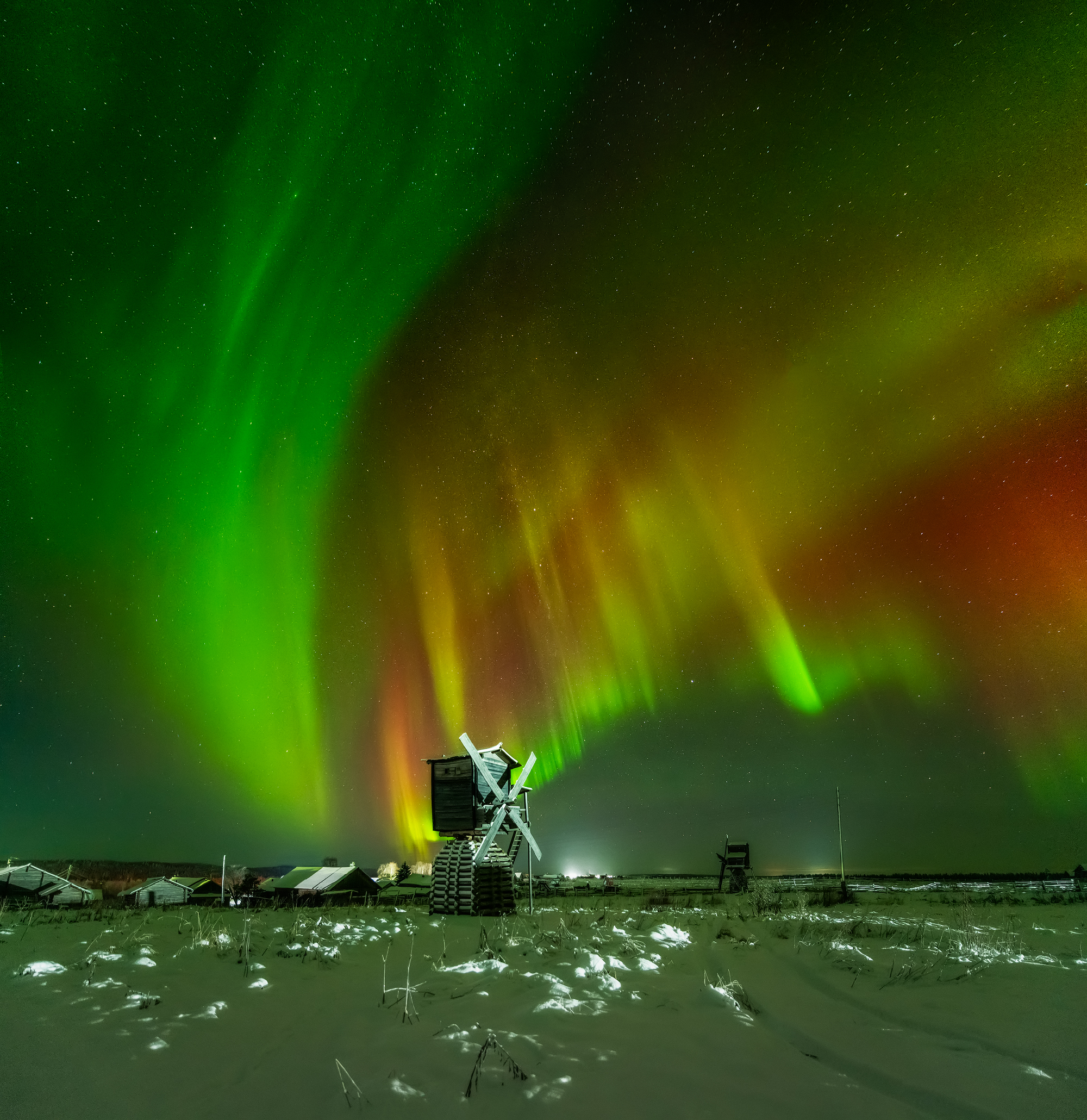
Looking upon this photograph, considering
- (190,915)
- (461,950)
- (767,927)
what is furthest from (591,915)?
(190,915)

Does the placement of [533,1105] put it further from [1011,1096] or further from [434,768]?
[434,768]

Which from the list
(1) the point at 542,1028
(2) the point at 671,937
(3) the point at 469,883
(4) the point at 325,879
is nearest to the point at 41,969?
(1) the point at 542,1028

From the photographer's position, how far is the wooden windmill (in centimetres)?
2308

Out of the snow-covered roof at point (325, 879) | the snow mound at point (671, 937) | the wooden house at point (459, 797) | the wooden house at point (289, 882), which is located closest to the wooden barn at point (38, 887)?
the wooden house at point (289, 882)

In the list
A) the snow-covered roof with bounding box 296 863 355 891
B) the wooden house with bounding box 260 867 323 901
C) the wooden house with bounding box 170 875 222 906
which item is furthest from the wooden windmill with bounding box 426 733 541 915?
the wooden house with bounding box 170 875 222 906

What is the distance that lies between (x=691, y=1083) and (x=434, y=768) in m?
23.3

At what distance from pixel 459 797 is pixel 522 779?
156 inches

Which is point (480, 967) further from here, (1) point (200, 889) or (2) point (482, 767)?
(1) point (200, 889)

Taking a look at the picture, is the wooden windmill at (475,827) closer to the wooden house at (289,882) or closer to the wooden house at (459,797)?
the wooden house at (459,797)

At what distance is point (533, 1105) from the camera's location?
3605 mm

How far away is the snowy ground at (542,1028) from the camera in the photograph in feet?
12.3

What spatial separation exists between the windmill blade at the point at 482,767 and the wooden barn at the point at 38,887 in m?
37.7

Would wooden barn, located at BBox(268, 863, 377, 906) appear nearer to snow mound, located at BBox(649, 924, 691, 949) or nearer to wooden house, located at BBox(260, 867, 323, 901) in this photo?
wooden house, located at BBox(260, 867, 323, 901)

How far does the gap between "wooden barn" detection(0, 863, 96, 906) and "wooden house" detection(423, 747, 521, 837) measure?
36.4 metres
